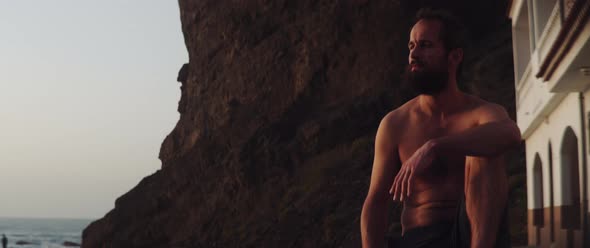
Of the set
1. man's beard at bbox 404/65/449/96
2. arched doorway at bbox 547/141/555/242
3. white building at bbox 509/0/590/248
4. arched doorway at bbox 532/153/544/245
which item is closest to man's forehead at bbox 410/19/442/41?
man's beard at bbox 404/65/449/96

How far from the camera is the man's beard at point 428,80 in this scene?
3477mm

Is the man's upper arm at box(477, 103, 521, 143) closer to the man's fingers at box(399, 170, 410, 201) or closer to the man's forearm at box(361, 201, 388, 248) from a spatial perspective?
the man's fingers at box(399, 170, 410, 201)

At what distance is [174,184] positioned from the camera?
2459 inches

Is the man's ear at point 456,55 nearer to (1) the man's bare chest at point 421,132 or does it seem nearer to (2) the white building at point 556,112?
(1) the man's bare chest at point 421,132

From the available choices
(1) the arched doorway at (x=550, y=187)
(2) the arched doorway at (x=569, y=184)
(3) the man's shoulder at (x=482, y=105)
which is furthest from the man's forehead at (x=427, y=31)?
(1) the arched doorway at (x=550, y=187)

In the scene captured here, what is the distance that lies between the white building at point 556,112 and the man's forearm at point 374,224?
1225 centimetres

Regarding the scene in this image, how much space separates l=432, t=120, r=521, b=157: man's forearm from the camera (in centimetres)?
323

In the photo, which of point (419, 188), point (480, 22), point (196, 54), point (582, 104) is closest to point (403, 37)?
point (480, 22)

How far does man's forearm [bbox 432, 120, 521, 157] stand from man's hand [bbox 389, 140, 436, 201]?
27 millimetres

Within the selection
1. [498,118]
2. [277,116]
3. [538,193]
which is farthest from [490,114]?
[277,116]

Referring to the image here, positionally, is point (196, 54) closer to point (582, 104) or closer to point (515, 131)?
point (582, 104)

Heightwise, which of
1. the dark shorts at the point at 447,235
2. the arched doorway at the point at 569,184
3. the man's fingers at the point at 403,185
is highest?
the arched doorway at the point at 569,184

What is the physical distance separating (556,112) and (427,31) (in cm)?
2011

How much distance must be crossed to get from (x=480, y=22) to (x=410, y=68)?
55383mm
